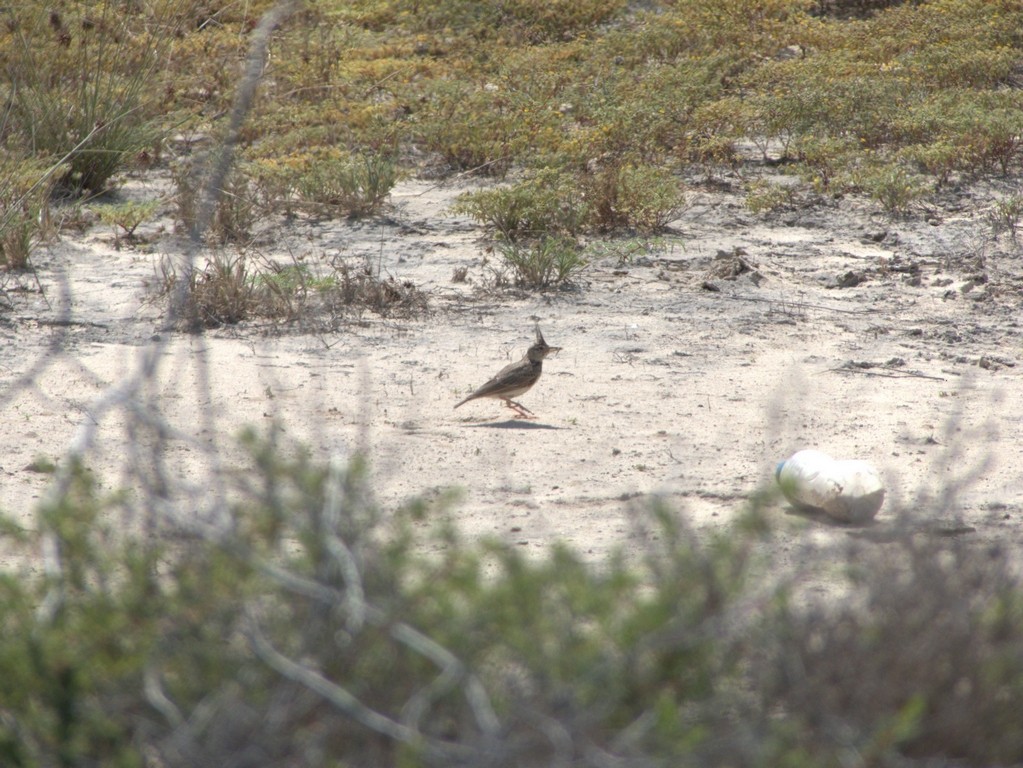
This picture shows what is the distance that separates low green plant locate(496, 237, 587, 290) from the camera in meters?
7.40

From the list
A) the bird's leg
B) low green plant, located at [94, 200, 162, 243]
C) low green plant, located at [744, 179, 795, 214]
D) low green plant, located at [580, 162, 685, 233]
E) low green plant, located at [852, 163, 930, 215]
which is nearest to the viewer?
the bird's leg

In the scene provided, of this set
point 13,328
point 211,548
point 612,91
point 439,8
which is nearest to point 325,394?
point 13,328

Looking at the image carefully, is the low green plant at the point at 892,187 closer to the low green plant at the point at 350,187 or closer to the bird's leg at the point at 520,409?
the low green plant at the point at 350,187

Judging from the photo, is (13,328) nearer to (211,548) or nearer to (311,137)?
(311,137)

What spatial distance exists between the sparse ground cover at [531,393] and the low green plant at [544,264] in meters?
0.03

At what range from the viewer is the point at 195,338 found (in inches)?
261

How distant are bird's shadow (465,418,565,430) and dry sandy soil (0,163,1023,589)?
0.7 inches

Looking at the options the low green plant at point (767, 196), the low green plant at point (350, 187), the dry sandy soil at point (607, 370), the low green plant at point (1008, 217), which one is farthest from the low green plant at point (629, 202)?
the low green plant at point (1008, 217)

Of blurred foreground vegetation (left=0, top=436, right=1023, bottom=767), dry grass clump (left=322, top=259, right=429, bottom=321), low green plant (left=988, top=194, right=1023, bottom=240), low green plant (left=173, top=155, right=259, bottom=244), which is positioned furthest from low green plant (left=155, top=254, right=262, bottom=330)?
low green plant (left=988, top=194, right=1023, bottom=240)

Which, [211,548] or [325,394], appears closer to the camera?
[211,548]

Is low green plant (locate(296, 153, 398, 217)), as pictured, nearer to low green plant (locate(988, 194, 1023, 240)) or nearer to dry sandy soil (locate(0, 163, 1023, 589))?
dry sandy soil (locate(0, 163, 1023, 589))

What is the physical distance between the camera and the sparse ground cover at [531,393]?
215cm

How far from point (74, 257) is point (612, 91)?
4.83m

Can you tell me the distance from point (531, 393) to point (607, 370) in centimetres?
42
